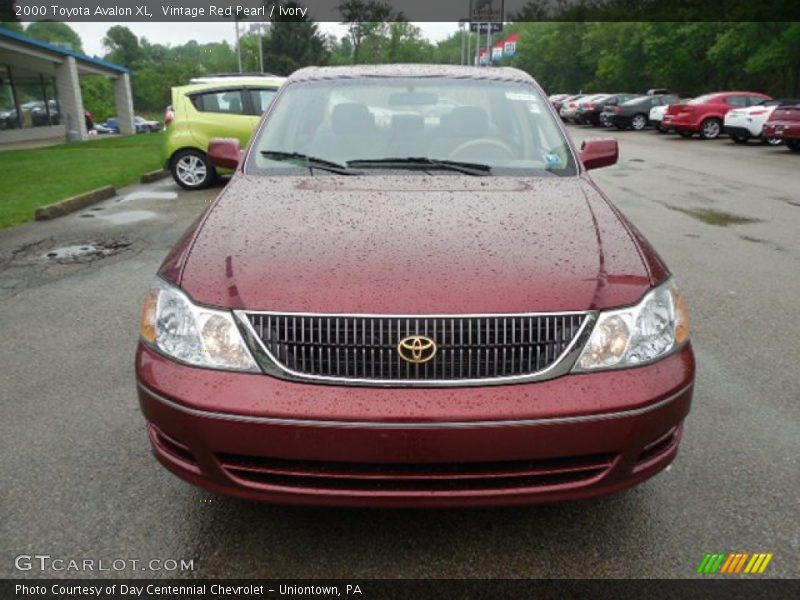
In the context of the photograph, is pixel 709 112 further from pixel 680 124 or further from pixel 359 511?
pixel 359 511

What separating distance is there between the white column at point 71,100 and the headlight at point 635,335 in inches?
1120

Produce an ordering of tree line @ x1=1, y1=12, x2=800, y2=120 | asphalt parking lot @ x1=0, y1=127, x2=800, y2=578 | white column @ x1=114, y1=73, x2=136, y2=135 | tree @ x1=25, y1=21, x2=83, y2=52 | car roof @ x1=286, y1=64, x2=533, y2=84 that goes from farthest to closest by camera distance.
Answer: tree @ x1=25, y1=21, x2=83, y2=52, tree line @ x1=1, y1=12, x2=800, y2=120, white column @ x1=114, y1=73, x2=136, y2=135, car roof @ x1=286, y1=64, x2=533, y2=84, asphalt parking lot @ x1=0, y1=127, x2=800, y2=578

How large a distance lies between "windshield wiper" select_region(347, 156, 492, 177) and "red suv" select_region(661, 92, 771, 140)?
22.9 metres

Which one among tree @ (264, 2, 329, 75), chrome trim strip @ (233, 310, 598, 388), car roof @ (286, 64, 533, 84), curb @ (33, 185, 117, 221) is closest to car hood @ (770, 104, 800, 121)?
curb @ (33, 185, 117, 221)

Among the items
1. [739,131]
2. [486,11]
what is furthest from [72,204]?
[486,11]

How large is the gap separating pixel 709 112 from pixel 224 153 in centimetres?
2319

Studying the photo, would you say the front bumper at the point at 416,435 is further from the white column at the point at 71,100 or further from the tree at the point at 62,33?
the tree at the point at 62,33

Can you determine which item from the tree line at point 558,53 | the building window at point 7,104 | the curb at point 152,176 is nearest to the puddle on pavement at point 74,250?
the curb at point 152,176

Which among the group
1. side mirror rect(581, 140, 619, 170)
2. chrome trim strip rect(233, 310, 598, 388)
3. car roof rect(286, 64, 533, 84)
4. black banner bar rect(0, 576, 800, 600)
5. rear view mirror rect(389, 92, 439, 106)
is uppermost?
car roof rect(286, 64, 533, 84)

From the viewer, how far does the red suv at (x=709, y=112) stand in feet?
75.9

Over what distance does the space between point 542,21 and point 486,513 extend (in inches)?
3488

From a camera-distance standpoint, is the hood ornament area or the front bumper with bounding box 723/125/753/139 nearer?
the hood ornament area

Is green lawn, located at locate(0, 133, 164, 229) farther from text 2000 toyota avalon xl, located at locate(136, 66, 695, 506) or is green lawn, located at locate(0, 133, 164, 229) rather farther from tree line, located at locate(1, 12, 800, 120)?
tree line, located at locate(1, 12, 800, 120)

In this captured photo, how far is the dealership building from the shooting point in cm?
2464
